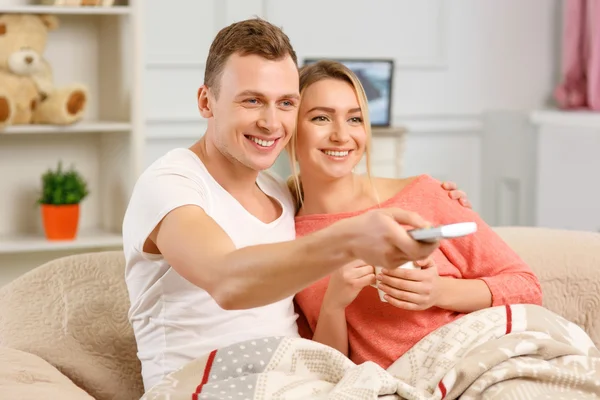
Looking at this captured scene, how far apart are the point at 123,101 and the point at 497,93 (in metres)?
1.89

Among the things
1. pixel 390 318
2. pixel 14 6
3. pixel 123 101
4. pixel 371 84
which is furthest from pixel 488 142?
pixel 390 318

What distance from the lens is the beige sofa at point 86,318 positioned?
172cm

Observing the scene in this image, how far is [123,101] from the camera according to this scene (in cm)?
344

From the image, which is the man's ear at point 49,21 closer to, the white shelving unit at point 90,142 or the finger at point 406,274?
the white shelving unit at point 90,142

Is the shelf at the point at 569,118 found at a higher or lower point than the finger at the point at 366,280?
higher

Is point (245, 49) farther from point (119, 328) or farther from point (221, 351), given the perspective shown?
point (119, 328)

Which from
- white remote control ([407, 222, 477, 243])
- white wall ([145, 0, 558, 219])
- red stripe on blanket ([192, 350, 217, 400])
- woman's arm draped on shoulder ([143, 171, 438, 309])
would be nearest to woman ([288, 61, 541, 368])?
red stripe on blanket ([192, 350, 217, 400])

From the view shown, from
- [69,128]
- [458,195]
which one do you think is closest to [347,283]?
[458,195]

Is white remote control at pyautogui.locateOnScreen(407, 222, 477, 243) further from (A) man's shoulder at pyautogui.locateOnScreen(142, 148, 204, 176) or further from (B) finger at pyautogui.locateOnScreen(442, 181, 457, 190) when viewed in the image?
(B) finger at pyautogui.locateOnScreen(442, 181, 457, 190)

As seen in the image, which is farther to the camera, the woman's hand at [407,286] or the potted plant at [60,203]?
the potted plant at [60,203]

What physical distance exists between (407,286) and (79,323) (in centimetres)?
62

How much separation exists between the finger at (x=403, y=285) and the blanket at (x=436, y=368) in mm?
103

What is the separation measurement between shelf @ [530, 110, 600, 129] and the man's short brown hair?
2.56 meters

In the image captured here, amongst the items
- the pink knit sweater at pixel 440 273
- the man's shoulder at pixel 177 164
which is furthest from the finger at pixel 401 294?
the man's shoulder at pixel 177 164
